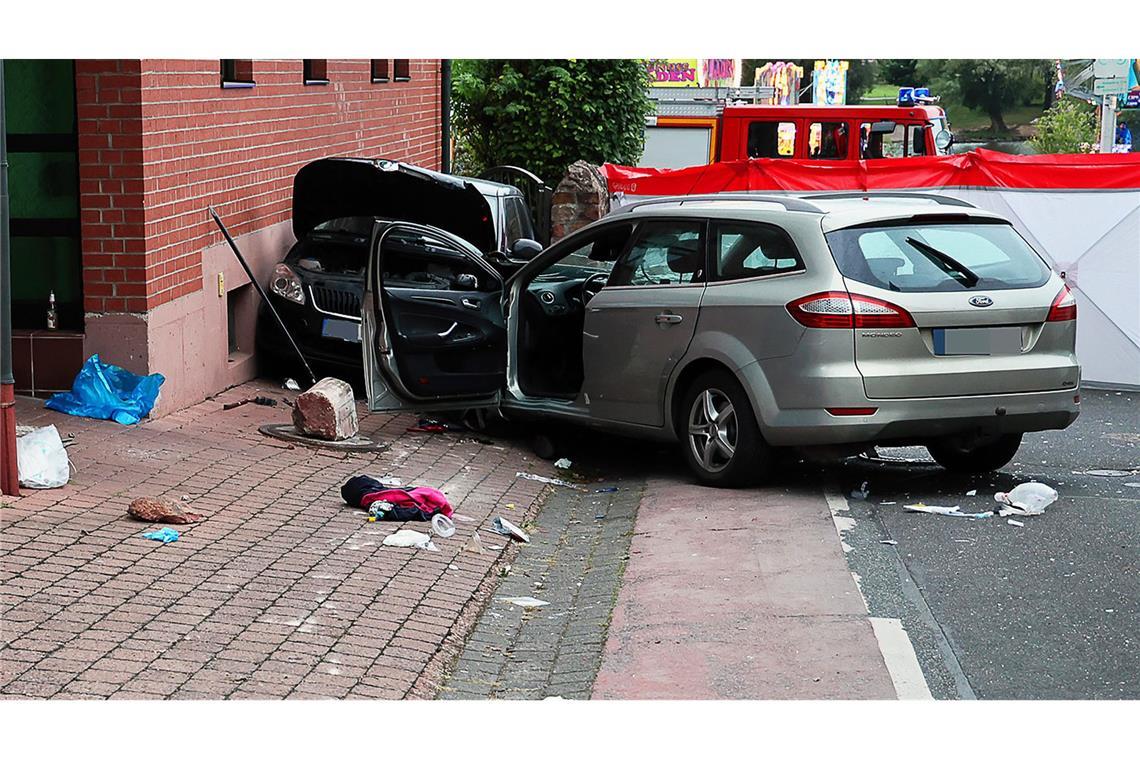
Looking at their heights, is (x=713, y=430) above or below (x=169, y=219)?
below

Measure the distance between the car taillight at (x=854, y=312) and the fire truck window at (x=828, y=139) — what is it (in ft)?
44.4

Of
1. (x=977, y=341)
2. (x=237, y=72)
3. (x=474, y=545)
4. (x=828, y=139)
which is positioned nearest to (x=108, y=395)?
(x=474, y=545)

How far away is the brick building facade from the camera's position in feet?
31.2

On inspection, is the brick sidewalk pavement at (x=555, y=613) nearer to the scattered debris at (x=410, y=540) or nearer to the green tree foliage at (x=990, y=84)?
the scattered debris at (x=410, y=540)

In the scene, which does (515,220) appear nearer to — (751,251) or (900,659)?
(751,251)

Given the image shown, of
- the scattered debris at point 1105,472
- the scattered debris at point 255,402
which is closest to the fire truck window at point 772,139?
the scattered debris at point 255,402

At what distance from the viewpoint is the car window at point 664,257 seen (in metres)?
8.87

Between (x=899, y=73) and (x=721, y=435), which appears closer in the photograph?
(x=721, y=435)

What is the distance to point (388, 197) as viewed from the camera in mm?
12516

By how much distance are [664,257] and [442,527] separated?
8.50 ft

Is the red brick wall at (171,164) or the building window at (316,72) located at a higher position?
the building window at (316,72)

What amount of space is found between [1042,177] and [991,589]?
8625 millimetres

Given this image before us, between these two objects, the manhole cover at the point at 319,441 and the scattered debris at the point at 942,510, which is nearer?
the scattered debris at the point at 942,510

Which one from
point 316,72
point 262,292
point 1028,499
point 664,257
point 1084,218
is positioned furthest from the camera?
point 316,72
